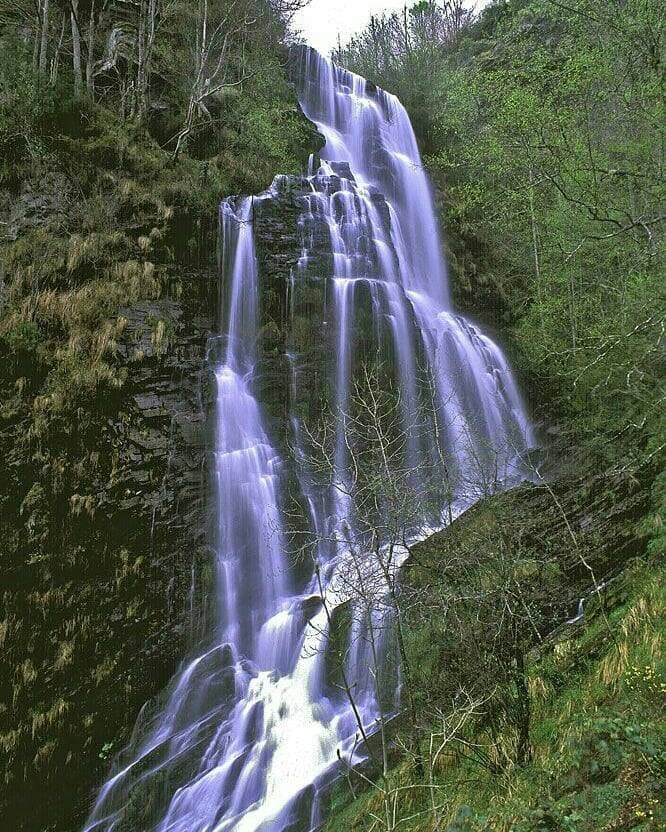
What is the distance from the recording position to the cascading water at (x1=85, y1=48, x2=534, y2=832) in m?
6.71

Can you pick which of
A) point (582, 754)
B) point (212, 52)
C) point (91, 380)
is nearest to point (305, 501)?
point (91, 380)

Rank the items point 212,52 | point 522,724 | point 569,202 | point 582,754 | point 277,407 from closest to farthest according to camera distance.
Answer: point 582,754
point 522,724
point 569,202
point 277,407
point 212,52

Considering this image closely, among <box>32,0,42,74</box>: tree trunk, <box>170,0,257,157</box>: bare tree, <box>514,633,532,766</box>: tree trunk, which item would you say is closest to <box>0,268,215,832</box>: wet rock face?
<box>170,0,257,157</box>: bare tree

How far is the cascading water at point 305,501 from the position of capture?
6.71 m

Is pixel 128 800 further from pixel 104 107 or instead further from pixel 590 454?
pixel 104 107

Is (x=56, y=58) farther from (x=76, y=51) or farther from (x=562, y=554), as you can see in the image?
(x=562, y=554)

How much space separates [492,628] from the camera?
469 cm

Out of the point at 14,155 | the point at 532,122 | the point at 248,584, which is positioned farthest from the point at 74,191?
the point at 532,122

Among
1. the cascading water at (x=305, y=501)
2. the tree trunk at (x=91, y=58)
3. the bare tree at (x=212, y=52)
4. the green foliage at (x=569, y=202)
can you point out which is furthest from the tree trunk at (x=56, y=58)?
the green foliage at (x=569, y=202)

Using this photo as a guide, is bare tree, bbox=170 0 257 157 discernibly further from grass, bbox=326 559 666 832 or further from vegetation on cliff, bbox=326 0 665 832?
grass, bbox=326 559 666 832

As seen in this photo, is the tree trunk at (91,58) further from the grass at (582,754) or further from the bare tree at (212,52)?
the grass at (582,754)

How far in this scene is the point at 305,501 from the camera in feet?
34.7

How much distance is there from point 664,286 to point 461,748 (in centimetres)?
810

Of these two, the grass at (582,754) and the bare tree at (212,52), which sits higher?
the bare tree at (212,52)
